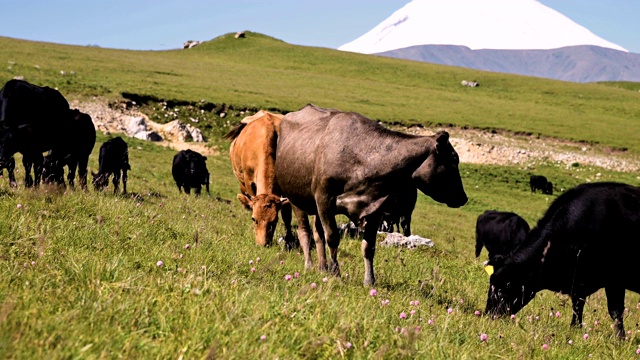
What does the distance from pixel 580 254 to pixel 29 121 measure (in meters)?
10.4

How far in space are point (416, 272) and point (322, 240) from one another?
1.98 m

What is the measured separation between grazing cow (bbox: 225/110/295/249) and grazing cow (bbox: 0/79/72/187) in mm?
3955

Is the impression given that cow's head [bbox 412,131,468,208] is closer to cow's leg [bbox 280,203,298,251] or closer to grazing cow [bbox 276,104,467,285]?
grazing cow [bbox 276,104,467,285]

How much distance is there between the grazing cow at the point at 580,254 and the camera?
802cm

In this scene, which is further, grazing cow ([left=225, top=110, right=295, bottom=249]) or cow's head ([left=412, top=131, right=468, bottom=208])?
grazing cow ([left=225, top=110, right=295, bottom=249])

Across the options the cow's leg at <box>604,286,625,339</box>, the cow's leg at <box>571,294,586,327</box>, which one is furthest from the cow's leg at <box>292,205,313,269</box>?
the cow's leg at <box>604,286,625,339</box>

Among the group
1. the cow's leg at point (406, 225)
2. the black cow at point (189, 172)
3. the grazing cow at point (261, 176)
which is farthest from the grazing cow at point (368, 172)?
the black cow at point (189, 172)

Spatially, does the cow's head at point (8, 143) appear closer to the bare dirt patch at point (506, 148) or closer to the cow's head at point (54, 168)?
the cow's head at point (54, 168)

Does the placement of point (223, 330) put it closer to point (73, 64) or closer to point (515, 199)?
point (515, 199)

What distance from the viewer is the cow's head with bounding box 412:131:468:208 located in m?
7.98

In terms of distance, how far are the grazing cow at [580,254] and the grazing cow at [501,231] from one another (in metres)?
9.74

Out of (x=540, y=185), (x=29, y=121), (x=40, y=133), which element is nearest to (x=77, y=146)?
(x=40, y=133)

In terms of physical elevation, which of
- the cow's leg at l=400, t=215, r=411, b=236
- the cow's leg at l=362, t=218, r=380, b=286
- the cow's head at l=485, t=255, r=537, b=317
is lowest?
the cow's leg at l=400, t=215, r=411, b=236

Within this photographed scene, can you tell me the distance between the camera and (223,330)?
3467 mm
